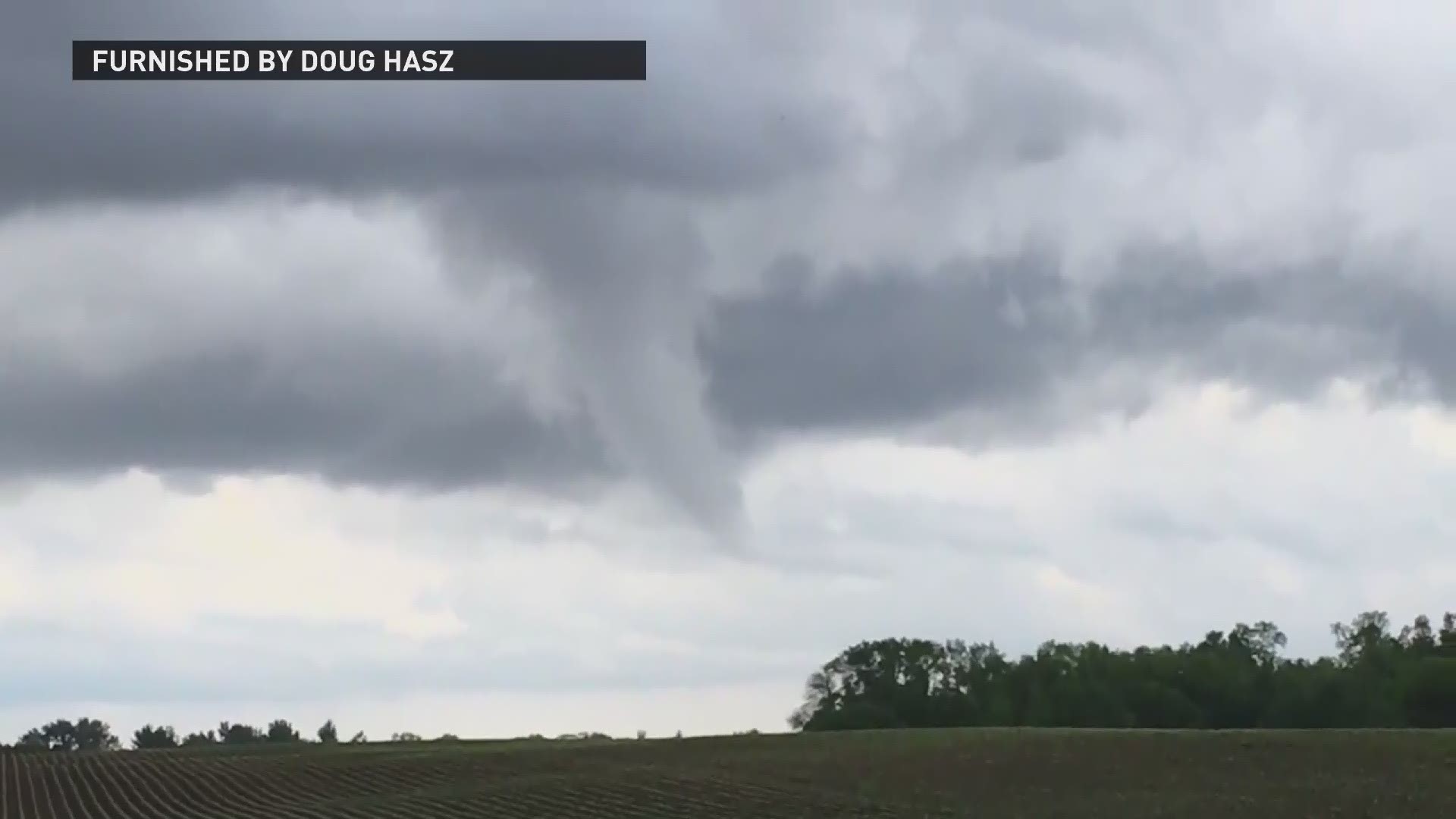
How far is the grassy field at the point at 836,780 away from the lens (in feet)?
226

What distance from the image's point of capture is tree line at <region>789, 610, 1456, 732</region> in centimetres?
12781

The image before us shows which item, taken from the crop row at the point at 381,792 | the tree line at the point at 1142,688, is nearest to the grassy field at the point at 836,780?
the crop row at the point at 381,792

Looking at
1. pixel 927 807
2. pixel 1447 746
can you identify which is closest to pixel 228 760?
pixel 927 807

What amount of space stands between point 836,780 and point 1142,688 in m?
64.7

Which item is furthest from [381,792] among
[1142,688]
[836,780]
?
[1142,688]

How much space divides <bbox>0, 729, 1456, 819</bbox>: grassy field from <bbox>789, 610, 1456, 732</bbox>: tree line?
39.1m

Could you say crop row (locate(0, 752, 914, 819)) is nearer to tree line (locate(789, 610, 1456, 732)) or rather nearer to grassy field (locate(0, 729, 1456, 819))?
grassy field (locate(0, 729, 1456, 819))

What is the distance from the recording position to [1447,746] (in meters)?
80.4

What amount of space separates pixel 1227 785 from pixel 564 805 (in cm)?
2370

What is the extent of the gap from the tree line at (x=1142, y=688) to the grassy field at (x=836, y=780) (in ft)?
128

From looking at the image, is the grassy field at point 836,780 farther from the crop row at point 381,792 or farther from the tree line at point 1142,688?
the tree line at point 1142,688

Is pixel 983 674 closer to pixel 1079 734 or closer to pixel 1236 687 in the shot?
pixel 1236 687

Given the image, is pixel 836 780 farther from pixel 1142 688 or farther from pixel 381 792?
pixel 1142 688

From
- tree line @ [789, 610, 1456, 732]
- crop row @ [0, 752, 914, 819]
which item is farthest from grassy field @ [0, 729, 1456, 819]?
tree line @ [789, 610, 1456, 732]
